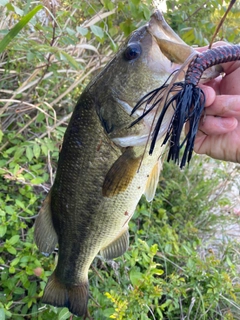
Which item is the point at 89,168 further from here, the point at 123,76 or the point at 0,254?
the point at 0,254

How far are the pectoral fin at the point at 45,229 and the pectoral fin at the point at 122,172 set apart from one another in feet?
1.11

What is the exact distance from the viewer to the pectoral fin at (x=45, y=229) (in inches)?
56.7

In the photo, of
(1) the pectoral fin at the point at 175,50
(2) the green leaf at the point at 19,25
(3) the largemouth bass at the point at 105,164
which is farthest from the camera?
(2) the green leaf at the point at 19,25

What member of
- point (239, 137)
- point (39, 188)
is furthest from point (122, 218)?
point (39, 188)

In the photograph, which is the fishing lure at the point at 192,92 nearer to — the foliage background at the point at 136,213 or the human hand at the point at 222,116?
the human hand at the point at 222,116

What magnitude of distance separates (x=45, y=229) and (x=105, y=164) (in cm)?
44

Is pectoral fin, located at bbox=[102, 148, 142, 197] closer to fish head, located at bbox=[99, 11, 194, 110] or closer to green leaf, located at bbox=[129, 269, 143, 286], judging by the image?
fish head, located at bbox=[99, 11, 194, 110]

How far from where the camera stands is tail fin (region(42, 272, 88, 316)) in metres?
1.48

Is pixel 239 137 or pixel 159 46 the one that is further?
pixel 239 137

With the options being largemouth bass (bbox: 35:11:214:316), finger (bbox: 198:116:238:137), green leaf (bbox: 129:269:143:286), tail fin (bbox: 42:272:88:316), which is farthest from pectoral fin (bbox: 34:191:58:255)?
finger (bbox: 198:116:238:137)

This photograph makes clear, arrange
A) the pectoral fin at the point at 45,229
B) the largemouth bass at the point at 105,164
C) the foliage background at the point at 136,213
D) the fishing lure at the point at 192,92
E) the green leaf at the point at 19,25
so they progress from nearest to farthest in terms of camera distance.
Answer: the fishing lure at the point at 192,92 < the largemouth bass at the point at 105,164 < the green leaf at the point at 19,25 < the pectoral fin at the point at 45,229 < the foliage background at the point at 136,213

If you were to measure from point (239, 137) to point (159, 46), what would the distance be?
0.47m

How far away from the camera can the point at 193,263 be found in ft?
6.55

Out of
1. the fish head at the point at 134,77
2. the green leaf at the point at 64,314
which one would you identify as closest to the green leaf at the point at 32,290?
the green leaf at the point at 64,314
